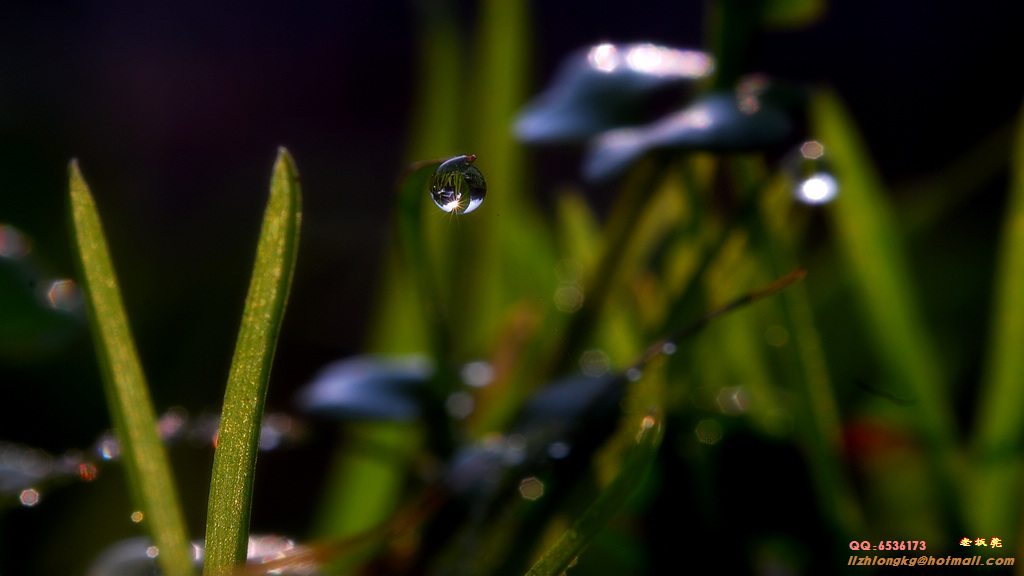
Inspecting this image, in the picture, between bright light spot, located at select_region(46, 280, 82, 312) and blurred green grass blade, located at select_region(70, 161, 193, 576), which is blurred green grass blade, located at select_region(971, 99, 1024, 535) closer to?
blurred green grass blade, located at select_region(70, 161, 193, 576)

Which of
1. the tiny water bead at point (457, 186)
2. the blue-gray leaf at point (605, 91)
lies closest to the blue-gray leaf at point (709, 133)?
the blue-gray leaf at point (605, 91)

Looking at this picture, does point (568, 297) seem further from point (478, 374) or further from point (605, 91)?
point (605, 91)

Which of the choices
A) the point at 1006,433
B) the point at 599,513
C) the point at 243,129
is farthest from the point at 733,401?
the point at 243,129

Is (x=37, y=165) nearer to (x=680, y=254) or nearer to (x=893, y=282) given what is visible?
(x=680, y=254)

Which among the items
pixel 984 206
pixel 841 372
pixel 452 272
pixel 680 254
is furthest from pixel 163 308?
pixel 984 206

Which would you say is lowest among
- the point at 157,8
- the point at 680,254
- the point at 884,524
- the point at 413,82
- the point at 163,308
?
the point at 884,524

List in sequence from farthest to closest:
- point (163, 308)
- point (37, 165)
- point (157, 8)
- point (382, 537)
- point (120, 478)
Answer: point (157, 8)
point (37, 165)
point (163, 308)
point (120, 478)
point (382, 537)
